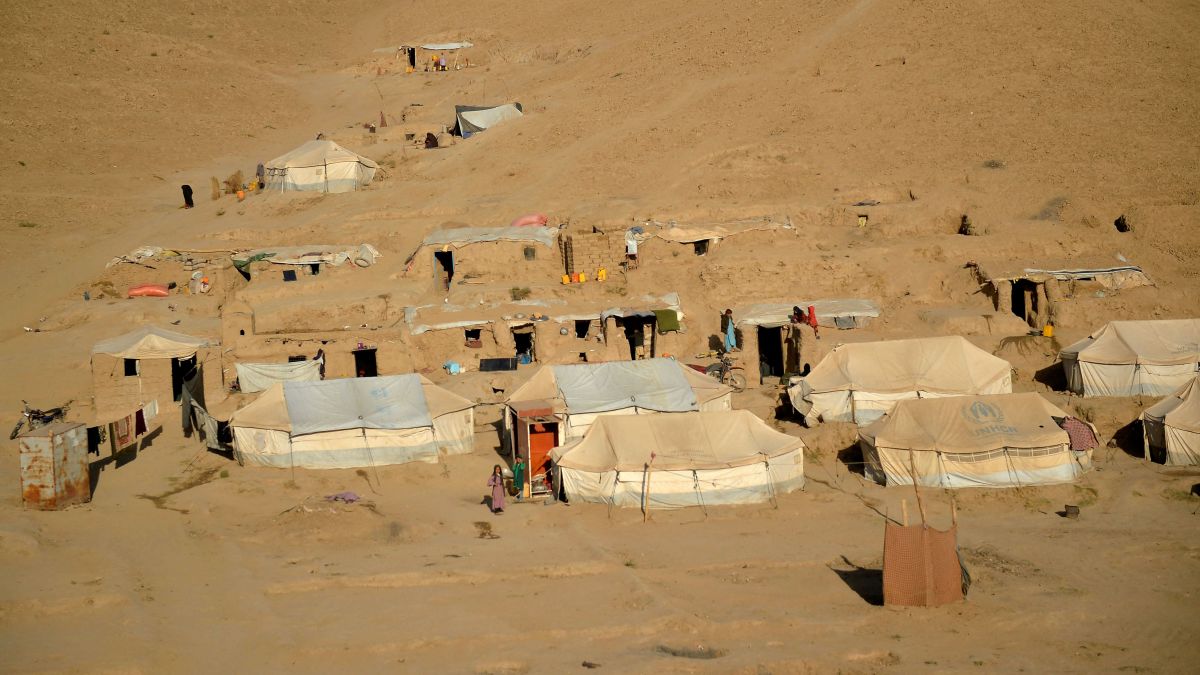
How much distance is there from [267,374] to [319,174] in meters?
14.5

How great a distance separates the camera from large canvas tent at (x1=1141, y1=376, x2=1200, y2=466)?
20109 mm

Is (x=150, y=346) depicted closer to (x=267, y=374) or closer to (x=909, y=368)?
(x=267, y=374)

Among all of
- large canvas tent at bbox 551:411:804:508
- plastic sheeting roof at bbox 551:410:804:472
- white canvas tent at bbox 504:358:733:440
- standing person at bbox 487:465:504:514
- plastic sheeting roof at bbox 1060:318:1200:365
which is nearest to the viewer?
standing person at bbox 487:465:504:514

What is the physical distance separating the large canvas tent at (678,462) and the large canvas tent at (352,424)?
7.98 feet

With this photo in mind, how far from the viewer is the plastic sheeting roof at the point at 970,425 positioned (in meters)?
19.7

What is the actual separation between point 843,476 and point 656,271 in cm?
857

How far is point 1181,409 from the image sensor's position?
807 inches

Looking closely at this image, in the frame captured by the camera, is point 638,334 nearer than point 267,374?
No

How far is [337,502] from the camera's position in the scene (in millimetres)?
18125

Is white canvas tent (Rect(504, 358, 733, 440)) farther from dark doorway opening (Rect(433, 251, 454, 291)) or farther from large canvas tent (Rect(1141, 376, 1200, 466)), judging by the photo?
large canvas tent (Rect(1141, 376, 1200, 466))

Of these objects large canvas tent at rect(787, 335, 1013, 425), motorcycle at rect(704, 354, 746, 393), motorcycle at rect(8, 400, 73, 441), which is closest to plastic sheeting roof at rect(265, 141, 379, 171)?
motorcycle at rect(8, 400, 73, 441)

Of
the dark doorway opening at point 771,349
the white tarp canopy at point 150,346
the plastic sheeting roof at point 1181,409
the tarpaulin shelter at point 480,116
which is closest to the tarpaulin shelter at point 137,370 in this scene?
the white tarp canopy at point 150,346

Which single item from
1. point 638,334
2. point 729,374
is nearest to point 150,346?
point 638,334

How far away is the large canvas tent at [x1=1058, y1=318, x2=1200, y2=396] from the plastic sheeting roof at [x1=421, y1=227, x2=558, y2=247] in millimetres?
12000
